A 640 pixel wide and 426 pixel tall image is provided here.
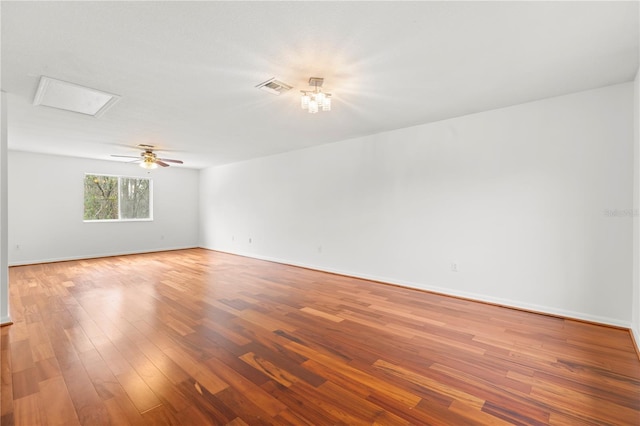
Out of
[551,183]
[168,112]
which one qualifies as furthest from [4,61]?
[551,183]

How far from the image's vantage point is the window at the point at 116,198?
686 centimetres

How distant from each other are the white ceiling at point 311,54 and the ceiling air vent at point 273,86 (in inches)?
3.3

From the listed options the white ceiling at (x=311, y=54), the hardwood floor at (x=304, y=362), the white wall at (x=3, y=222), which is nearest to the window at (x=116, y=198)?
the hardwood floor at (x=304, y=362)

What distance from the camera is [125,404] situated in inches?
67.4

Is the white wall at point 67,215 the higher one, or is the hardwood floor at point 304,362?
the white wall at point 67,215

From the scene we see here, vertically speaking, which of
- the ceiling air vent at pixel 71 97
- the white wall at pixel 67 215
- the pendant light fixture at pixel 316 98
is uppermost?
the ceiling air vent at pixel 71 97

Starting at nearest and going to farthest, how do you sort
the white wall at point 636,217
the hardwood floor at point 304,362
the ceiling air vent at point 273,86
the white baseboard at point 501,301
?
the hardwood floor at point 304,362
the white wall at point 636,217
the ceiling air vent at point 273,86
the white baseboard at point 501,301

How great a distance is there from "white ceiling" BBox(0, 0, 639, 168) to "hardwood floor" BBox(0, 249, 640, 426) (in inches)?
94.8

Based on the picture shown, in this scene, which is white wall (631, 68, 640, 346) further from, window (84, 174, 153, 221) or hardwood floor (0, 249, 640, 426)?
window (84, 174, 153, 221)

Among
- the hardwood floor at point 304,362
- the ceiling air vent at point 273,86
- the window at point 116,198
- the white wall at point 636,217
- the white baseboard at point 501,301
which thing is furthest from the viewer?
the window at point 116,198

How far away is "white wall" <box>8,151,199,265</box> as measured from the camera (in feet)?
19.2

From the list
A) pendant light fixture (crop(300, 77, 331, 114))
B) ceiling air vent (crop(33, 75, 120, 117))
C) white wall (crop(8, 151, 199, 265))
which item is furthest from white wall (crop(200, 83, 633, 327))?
white wall (crop(8, 151, 199, 265))

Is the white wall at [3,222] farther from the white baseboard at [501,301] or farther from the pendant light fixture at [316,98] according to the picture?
the white baseboard at [501,301]

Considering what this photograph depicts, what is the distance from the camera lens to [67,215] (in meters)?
6.45
